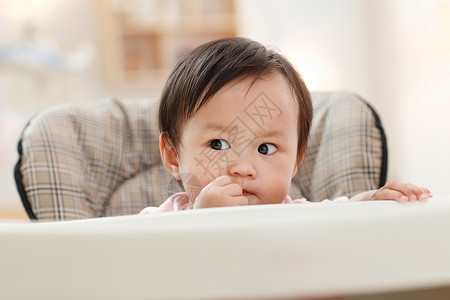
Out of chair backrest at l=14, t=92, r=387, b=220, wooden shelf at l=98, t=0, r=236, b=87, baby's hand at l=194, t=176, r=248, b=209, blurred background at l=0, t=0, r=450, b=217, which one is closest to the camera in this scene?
baby's hand at l=194, t=176, r=248, b=209

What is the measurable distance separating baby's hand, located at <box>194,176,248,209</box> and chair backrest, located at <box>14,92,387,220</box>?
0.33 m

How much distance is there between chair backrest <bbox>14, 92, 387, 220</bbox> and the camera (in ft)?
3.44

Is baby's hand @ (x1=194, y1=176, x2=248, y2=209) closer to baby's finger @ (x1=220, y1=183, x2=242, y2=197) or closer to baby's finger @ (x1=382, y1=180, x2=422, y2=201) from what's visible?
baby's finger @ (x1=220, y1=183, x2=242, y2=197)

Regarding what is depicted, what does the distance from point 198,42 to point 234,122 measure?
3.40 meters

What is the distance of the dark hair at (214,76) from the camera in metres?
0.79

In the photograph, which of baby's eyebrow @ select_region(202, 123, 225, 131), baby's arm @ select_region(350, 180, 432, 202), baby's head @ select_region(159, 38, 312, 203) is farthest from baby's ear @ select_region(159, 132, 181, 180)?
baby's arm @ select_region(350, 180, 432, 202)

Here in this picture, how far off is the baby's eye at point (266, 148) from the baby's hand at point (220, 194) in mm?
90

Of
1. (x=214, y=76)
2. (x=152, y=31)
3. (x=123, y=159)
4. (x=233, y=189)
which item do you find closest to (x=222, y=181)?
(x=233, y=189)

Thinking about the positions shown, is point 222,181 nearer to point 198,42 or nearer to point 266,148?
point 266,148

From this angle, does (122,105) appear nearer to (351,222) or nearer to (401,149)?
(351,222)

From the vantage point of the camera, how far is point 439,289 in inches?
15.8

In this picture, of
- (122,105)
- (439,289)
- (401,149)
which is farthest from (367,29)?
(439,289)

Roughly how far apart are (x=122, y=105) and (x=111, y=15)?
2816 millimetres

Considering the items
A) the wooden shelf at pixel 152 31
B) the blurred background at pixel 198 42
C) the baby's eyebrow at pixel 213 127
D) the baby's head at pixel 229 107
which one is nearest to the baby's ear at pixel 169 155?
the baby's head at pixel 229 107
